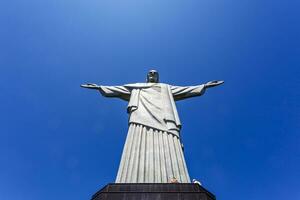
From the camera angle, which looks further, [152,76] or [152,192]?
[152,76]

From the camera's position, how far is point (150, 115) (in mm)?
10078

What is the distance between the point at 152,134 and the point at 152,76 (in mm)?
3588

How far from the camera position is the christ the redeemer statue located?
319 inches

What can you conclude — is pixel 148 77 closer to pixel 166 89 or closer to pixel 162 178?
pixel 166 89

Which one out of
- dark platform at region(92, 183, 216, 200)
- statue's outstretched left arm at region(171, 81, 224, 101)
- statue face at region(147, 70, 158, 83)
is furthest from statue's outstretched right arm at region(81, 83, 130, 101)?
dark platform at region(92, 183, 216, 200)

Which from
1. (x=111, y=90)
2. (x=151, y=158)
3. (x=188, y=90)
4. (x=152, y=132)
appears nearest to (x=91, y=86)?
(x=111, y=90)

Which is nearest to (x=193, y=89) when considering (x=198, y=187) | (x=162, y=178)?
(x=162, y=178)

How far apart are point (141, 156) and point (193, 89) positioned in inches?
165

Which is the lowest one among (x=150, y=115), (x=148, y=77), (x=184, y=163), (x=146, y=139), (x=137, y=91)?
(x=184, y=163)

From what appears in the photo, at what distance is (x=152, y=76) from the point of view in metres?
12.4

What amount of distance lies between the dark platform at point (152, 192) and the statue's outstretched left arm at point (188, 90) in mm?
5679

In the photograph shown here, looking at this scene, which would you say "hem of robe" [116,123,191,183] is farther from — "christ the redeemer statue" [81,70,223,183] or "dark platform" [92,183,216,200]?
"dark platform" [92,183,216,200]

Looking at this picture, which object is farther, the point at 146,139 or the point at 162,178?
the point at 146,139

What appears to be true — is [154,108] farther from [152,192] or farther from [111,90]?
[152,192]
